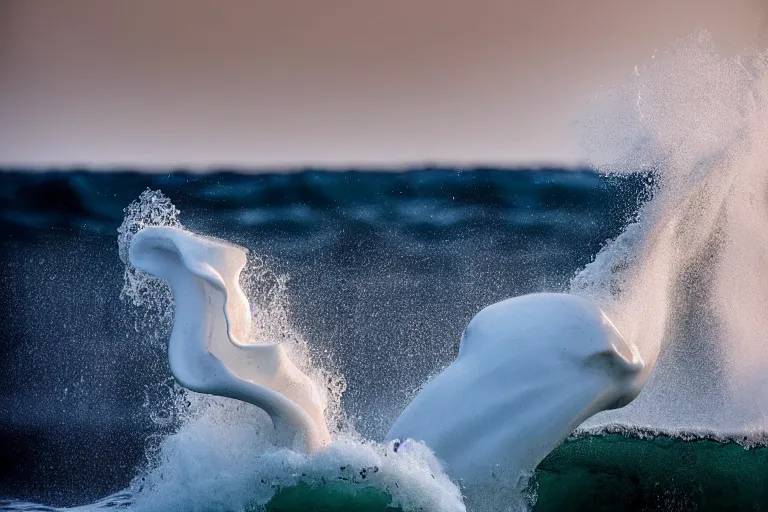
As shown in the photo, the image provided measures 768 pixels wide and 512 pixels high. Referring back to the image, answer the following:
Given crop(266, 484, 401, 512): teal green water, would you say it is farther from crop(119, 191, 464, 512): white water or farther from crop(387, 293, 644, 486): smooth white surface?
crop(387, 293, 644, 486): smooth white surface

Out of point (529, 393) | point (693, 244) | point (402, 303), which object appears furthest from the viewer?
point (402, 303)

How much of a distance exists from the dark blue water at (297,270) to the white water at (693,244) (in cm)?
194

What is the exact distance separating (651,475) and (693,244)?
0.93 meters

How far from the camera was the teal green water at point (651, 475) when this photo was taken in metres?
3.16

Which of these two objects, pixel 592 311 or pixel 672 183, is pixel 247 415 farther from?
pixel 672 183

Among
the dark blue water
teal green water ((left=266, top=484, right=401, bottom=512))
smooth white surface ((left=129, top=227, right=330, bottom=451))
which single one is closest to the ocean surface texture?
the dark blue water

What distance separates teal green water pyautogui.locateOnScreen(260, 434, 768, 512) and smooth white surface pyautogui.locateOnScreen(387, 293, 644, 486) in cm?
21

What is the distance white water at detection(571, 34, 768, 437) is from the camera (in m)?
3.40

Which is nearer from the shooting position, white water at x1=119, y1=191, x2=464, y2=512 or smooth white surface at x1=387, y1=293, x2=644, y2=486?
white water at x1=119, y1=191, x2=464, y2=512

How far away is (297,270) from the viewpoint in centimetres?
714

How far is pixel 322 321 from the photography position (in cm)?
636

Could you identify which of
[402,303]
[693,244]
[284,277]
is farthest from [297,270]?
[693,244]

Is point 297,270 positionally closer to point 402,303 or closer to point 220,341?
point 402,303

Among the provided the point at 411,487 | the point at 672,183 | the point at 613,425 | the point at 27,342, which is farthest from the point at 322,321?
the point at 411,487
